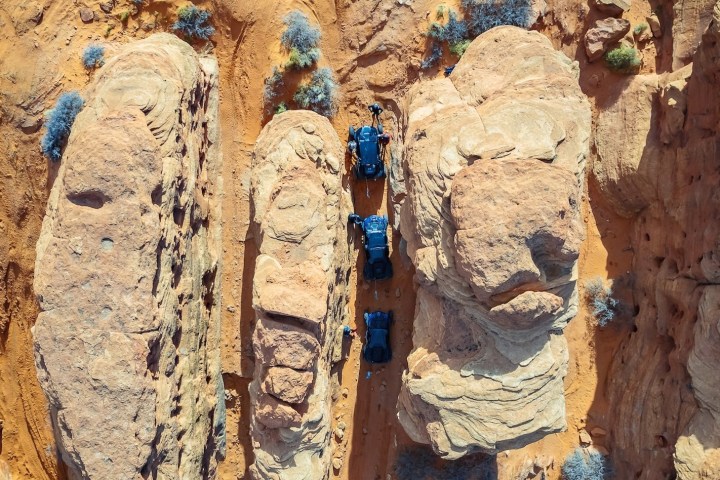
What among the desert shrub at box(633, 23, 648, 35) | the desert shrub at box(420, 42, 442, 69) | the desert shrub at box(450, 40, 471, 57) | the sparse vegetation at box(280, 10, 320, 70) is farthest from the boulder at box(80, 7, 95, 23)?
the desert shrub at box(633, 23, 648, 35)

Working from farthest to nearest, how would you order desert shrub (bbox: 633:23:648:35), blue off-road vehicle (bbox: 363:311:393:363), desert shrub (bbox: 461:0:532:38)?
blue off-road vehicle (bbox: 363:311:393:363) → desert shrub (bbox: 461:0:532:38) → desert shrub (bbox: 633:23:648:35)

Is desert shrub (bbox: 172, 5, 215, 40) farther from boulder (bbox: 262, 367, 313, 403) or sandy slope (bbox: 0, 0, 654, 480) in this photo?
boulder (bbox: 262, 367, 313, 403)

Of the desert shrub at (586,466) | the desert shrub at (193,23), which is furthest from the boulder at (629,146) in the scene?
the desert shrub at (193,23)

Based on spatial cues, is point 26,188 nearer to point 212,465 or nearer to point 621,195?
point 212,465

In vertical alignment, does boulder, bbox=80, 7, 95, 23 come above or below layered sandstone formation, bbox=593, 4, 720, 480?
above

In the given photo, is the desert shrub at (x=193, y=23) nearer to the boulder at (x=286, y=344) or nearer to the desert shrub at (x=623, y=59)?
the boulder at (x=286, y=344)
